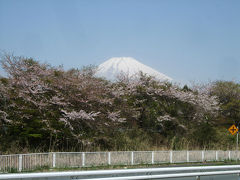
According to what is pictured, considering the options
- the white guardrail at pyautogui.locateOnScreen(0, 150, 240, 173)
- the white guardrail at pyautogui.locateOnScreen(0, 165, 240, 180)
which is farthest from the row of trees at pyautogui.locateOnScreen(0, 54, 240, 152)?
the white guardrail at pyautogui.locateOnScreen(0, 165, 240, 180)

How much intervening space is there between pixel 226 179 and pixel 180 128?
981 inches

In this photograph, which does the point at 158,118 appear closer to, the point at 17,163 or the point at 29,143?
the point at 29,143

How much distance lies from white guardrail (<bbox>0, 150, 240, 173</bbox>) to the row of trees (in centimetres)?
243

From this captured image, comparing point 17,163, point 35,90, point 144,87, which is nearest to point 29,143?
point 35,90

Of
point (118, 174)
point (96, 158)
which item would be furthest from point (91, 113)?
point (118, 174)

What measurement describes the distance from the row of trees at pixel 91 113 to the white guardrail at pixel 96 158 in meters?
2.43

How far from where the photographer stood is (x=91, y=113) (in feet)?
84.3

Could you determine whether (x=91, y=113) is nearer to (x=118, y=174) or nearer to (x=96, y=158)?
(x=96, y=158)

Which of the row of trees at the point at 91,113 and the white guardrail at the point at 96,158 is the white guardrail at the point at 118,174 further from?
the row of trees at the point at 91,113

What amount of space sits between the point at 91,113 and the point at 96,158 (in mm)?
4775

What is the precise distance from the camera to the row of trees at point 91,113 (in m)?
22.8

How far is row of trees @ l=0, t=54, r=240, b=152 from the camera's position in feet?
74.9

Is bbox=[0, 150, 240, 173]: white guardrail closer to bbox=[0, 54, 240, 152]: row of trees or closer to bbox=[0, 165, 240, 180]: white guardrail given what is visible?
bbox=[0, 54, 240, 152]: row of trees

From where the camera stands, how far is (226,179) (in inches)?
390
